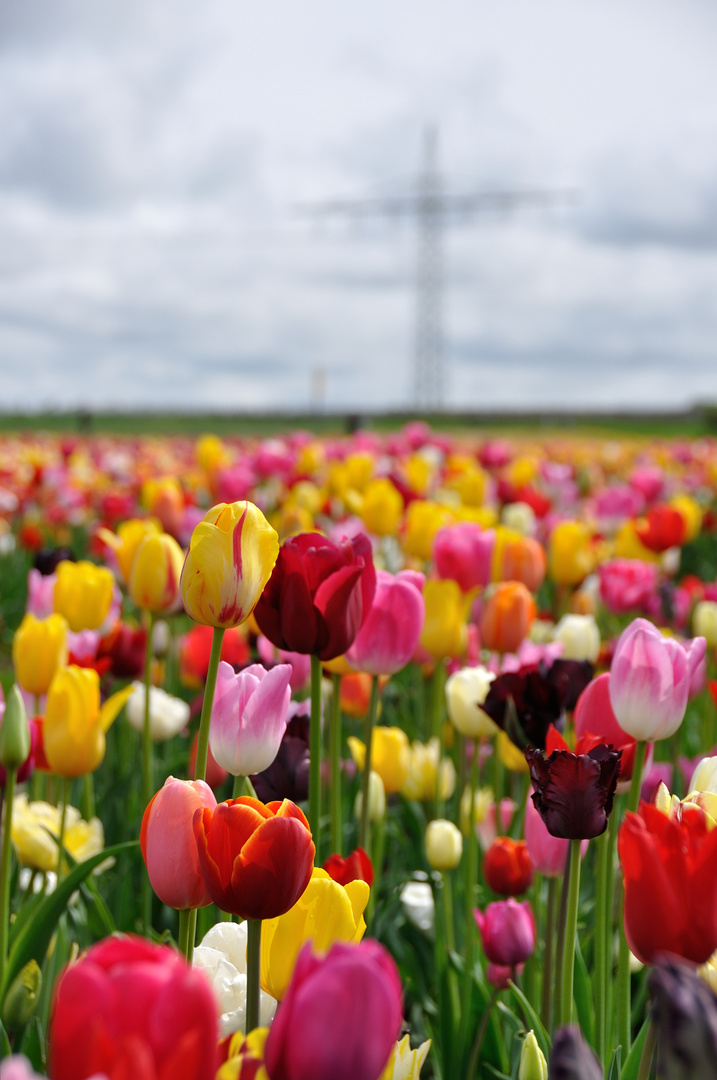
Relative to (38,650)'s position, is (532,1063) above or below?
below

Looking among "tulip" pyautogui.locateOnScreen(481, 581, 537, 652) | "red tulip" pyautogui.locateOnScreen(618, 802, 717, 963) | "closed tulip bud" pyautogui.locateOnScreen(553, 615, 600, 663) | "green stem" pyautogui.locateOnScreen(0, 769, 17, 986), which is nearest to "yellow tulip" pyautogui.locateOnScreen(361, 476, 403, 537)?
"closed tulip bud" pyautogui.locateOnScreen(553, 615, 600, 663)

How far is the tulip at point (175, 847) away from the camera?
987mm

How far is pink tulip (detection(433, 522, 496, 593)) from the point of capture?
2.51 m

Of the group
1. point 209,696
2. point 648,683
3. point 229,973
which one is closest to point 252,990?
point 229,973

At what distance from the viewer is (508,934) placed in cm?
Answer: 157

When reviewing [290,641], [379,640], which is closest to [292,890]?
[290,641]

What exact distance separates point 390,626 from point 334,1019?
3.37 ft

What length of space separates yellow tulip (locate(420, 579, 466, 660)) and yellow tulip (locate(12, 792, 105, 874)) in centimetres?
81

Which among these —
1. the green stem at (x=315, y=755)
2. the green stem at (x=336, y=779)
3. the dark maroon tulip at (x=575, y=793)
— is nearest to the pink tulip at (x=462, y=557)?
the green stem at (x=336, y=779)

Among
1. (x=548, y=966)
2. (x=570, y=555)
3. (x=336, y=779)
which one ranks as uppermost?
(x=570, y=555)

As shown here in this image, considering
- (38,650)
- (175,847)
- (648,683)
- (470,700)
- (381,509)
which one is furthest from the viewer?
(381,509)

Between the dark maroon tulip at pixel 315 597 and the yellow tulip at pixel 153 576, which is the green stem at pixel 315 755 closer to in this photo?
the dark maroon tulip at pixel 315 597

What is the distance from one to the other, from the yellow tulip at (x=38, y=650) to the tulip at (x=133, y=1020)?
4.68 ft

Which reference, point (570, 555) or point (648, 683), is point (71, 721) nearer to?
point (648, 683)
